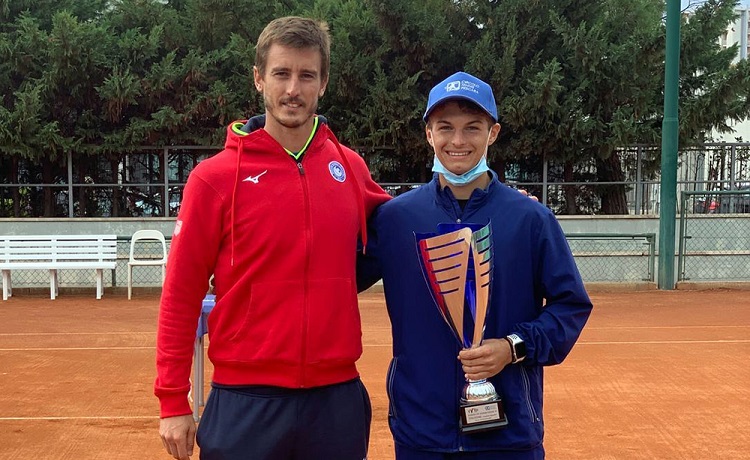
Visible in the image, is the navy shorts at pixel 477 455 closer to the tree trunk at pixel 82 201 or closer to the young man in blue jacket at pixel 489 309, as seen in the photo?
the young man in blue jacket at pixel 489 309

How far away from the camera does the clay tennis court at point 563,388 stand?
4625 mm

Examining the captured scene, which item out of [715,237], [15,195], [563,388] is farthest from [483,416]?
[15,195]

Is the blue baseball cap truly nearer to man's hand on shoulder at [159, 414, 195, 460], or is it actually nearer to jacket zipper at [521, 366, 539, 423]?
jacket zipper at [521, 366, 539, 423]

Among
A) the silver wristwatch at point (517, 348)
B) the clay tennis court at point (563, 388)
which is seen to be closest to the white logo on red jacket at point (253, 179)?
the silver wristwatch at point (517, 348)

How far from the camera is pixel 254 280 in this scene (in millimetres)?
2414

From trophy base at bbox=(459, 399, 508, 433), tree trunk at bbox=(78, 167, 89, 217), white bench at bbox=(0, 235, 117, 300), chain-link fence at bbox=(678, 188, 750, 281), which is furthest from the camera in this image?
tree trunk at bbox=(78, 167, 89, 217)

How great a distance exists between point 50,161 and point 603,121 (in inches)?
468

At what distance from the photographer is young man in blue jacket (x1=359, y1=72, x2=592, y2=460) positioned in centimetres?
243

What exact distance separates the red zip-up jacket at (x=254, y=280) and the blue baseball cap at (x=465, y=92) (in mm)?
504

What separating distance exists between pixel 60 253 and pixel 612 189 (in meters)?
11.4

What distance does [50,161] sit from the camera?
17.3m

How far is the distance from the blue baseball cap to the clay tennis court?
2473mm

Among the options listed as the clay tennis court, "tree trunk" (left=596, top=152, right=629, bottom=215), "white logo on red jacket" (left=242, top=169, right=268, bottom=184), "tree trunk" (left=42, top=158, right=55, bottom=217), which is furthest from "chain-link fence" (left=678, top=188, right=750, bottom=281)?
"tree trunk" (left=42, top=158, right=55, bottom=217)

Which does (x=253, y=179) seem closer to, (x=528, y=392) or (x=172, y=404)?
(x=172, y=404)
